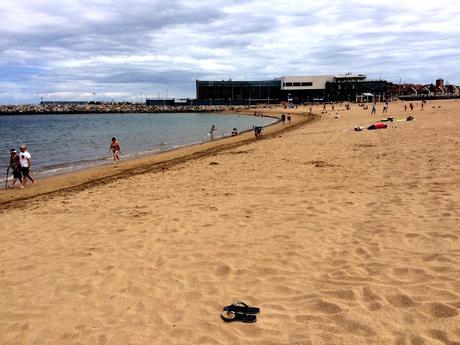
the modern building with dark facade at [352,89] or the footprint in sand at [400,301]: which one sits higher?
the modern building with dark facade at [352,89]

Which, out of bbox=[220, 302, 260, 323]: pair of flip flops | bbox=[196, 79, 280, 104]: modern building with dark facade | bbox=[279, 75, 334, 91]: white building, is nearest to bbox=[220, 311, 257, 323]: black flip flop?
bbox=[220, 302, 260, 323]: pair of flip flops

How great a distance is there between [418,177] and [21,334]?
8.84m

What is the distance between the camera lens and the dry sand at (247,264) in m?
3.89

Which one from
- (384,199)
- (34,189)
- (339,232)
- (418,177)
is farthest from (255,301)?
(34,189)

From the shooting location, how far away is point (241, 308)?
4.17m

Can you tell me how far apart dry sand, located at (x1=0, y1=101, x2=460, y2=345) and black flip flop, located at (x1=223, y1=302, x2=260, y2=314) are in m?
0.10

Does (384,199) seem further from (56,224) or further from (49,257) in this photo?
(56,224)

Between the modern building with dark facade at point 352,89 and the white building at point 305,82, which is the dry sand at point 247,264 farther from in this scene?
the white building at point 305,82

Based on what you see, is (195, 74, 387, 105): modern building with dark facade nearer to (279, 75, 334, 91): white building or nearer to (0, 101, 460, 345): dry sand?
(279, 75, 334, 91): white building

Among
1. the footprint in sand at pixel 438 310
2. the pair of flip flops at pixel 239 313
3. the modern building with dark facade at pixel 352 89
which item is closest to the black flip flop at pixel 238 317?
the pair of flip flops at pixel 239 313

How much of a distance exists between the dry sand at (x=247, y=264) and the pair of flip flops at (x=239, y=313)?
0.08 meters

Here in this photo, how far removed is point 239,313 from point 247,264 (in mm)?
1317

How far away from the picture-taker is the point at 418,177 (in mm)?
9539

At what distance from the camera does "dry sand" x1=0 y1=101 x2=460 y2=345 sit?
3893 millimetres
